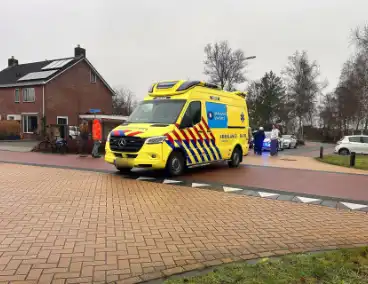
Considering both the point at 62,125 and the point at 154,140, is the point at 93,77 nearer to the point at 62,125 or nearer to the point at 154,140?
the point at 62,125

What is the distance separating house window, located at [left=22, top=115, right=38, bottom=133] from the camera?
33.3 m

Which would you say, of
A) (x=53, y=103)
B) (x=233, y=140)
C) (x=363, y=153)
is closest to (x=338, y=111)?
(x=363, y=153)

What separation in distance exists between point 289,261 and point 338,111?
2080 inches

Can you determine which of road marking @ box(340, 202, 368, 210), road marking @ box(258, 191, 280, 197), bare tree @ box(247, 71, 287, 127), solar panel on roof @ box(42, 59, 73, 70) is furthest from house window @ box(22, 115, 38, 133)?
bare tree @ box(247, 71, 287, 127)

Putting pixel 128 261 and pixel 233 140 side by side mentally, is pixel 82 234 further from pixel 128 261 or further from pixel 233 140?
pixel 233 140

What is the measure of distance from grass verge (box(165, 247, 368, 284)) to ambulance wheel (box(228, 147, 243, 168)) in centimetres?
859

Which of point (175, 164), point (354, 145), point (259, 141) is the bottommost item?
point (354, 145)

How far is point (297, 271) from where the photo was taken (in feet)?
11.3

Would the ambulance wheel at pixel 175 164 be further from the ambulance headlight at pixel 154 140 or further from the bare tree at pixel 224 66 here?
the bare tree at pixel 224 66

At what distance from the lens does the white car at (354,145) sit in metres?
22.0

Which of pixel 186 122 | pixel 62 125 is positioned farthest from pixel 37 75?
pixel 186 122

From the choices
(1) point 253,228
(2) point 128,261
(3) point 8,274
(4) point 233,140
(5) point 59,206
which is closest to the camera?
(3) point 8,274

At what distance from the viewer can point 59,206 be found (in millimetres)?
6074

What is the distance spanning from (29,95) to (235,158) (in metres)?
28.1
